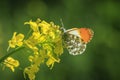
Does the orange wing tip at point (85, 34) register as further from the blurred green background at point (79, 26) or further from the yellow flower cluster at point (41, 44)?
the blurred green background at point (79, 26)

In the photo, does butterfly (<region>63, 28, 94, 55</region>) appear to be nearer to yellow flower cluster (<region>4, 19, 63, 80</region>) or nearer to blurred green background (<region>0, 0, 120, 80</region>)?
yellow flower cluster (<region>4, 19, 63, 80</region>)

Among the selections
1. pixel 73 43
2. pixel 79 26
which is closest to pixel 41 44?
pixel 73 43

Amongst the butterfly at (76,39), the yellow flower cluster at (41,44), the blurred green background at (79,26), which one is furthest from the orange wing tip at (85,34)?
the blurred green background at (79,26)

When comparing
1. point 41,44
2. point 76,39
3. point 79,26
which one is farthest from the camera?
point 79,26

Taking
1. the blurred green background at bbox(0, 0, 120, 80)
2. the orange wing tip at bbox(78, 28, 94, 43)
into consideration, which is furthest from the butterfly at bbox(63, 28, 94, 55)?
the blurred green background at bbox(0, 0, 120, 80)

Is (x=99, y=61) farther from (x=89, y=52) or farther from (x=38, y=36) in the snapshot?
(x=38, y=36)

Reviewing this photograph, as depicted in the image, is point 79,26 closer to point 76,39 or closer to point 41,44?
point 76,39
